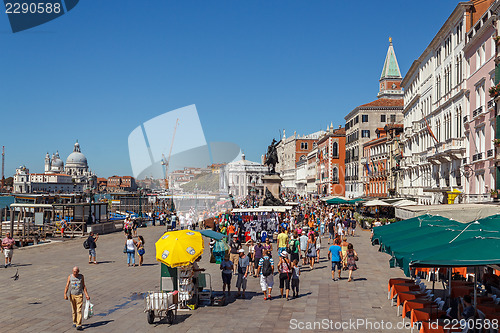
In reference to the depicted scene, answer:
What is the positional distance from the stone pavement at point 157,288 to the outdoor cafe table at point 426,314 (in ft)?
2.23

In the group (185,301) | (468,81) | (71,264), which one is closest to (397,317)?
(185,301)

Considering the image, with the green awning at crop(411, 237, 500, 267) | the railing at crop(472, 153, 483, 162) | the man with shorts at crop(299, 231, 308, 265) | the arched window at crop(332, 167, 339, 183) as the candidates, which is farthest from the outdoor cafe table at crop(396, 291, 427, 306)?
the arched window at crop(332, 167, 339, 183)

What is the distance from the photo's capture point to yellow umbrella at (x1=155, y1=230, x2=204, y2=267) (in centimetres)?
1290

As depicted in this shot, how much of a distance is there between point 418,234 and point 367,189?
6914cm

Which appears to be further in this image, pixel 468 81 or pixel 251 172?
pixel 251 172

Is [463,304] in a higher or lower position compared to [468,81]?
lower

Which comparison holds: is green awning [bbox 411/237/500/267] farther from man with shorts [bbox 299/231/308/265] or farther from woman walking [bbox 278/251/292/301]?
man with shorts [bbox 299/231/308/265]

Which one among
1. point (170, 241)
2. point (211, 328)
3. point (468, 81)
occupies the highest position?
point (468, 81)

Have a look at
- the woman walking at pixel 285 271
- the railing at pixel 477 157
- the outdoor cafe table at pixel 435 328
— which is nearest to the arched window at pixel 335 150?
the railing at pixel 477 157

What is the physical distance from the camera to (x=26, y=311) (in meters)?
13.7

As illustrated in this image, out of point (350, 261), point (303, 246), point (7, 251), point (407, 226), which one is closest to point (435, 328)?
point (407, 226)

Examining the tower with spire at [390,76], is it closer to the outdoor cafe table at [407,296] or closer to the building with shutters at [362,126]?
the building with shutters at [362,126]

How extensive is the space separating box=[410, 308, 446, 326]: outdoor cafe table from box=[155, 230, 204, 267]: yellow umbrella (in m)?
5.21

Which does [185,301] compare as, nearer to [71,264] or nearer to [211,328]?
[211,328]
